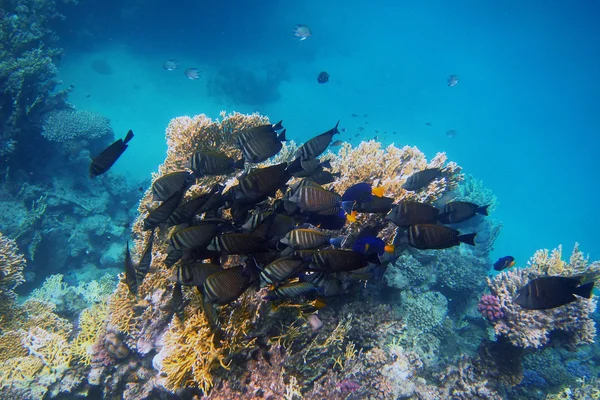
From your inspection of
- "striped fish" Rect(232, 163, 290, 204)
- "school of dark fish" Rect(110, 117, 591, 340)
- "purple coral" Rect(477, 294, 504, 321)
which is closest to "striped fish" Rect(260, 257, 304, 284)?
"school of dark fish" Rect(110, 117, 591, 340)

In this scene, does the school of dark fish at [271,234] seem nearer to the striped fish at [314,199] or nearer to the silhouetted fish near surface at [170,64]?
the striped fish at [314,199]

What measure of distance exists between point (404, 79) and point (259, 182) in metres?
86.0

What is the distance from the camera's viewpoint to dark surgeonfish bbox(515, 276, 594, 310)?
9.14ft

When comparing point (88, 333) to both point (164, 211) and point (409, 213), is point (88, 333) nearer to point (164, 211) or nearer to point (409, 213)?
point (164, 211)

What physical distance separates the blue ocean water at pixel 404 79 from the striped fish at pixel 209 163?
612 inches

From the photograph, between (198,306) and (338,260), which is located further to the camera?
(198,306)

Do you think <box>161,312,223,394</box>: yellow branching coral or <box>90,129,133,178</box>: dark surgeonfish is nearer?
<box>161,312,223,394</box>: yellow branching coral

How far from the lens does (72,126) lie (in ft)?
45.1

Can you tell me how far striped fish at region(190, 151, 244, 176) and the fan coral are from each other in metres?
14.3

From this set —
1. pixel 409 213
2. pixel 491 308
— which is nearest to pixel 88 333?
pixel 409 213

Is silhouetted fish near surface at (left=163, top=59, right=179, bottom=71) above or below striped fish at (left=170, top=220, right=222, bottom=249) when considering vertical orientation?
above

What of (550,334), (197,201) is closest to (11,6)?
(197,201)

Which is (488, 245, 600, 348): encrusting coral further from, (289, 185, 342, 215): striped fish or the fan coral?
the fan coral

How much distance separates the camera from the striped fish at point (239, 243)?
198 cm
